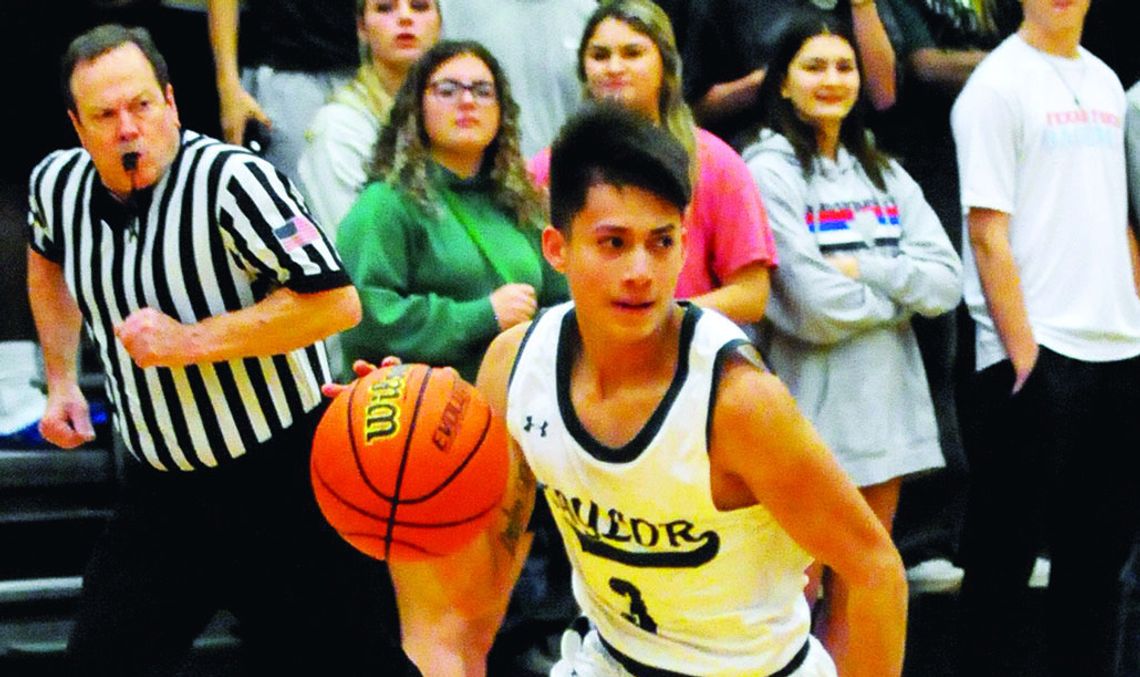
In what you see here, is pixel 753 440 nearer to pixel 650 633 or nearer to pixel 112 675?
pixel 650 633

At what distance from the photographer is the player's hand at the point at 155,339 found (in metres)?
3.42

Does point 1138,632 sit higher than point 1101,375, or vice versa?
point 1101,375

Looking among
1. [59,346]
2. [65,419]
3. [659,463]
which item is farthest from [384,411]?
[59,346]

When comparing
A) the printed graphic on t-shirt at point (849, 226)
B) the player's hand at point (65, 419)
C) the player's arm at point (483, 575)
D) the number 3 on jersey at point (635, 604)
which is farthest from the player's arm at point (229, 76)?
the number 3 on jersey at point (635, 604)

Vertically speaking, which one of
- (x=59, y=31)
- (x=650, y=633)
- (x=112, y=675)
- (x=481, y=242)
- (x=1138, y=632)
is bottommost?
(x=1138, y=632)

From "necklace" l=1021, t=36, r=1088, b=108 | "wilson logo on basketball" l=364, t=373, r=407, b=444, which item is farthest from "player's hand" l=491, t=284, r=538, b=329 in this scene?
"necklace" l=1021, t=36, r=1088, b=108

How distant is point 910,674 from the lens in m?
4.98

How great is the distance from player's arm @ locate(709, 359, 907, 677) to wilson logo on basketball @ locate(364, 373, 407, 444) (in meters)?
0.57

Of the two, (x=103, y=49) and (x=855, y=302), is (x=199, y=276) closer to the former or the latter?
(x=103, y=49)

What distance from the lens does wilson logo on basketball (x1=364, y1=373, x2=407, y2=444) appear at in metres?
2.91

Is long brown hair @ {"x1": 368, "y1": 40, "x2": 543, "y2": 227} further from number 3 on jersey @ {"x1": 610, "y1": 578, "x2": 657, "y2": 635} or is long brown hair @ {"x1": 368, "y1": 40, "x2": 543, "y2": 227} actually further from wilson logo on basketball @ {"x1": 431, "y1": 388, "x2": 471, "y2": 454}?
number 3 on jersey @ {"x1": 610, "y1": 578, "x2": 657, "y2": 635}

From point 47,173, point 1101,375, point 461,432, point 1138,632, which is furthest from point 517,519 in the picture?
point 1138,632

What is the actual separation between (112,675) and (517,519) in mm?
1021

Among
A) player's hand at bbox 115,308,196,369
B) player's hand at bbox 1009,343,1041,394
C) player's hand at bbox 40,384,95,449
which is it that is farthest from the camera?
player's hand at bbox 1009,343,1041,394
